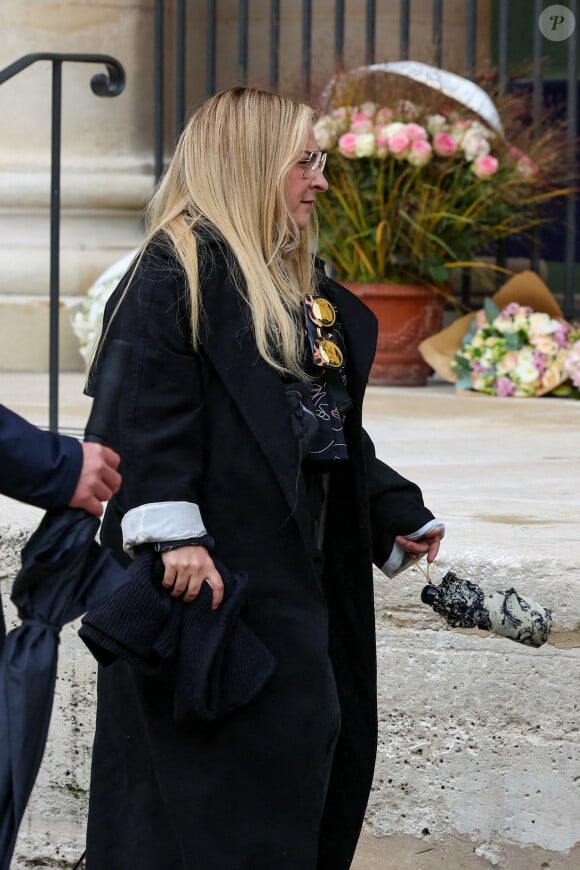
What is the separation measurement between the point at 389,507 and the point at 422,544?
0.10 m

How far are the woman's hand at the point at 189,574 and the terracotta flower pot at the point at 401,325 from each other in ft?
13.2

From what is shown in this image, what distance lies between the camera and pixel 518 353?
6.34m

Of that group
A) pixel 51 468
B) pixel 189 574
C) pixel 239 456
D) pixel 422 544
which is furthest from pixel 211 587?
pixel 422 544

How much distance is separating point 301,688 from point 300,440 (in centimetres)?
41

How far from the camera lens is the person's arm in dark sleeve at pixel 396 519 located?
111 inches

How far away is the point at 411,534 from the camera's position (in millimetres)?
2834

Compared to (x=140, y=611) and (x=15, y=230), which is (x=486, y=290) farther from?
(x=140, y=611)

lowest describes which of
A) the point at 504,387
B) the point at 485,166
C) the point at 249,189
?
the point at 504,387

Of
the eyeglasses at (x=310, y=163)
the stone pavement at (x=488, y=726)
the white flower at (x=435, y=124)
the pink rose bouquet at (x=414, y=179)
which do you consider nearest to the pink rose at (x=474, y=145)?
the pink rose bouquet at (x=414, y=179)

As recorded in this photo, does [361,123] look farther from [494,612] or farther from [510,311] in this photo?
[494,612]

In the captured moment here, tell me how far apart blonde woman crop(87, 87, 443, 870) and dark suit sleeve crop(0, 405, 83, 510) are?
1.07 feet

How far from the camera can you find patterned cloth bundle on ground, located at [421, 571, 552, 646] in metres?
2.77

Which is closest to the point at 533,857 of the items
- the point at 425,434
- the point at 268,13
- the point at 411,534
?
the point at 411,534

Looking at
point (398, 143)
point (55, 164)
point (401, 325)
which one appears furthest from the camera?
point (401, 325)
